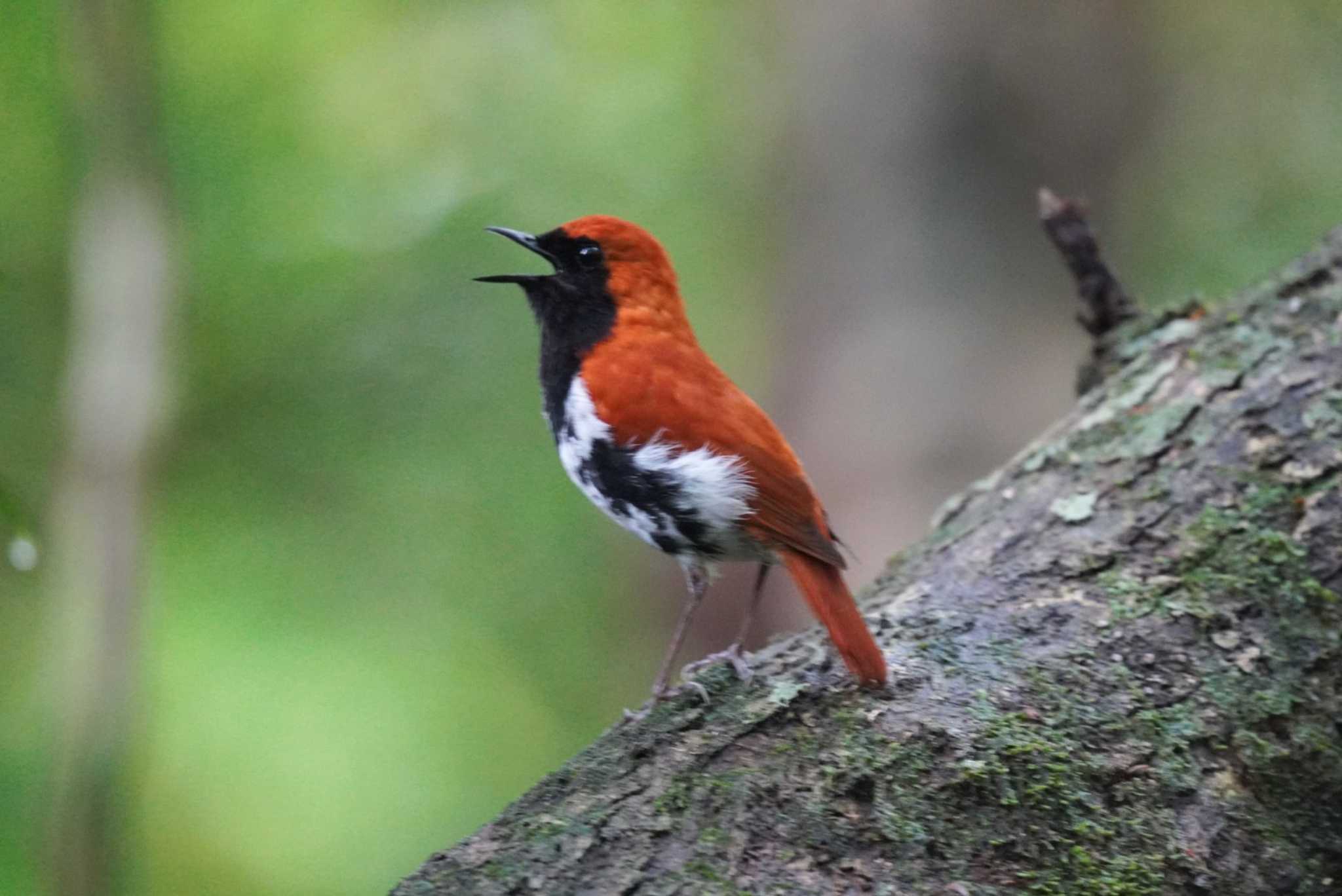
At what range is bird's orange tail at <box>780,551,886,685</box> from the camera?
2381mm

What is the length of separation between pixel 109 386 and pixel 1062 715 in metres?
3.55

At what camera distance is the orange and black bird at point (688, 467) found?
2.64 metres

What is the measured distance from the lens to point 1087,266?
13.7ft

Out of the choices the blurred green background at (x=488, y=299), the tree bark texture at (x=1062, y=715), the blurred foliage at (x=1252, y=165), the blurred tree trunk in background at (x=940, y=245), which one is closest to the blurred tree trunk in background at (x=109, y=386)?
the blurred green background at (x=488, y=299)

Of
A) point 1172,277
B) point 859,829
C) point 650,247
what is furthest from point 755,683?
point 1172,277

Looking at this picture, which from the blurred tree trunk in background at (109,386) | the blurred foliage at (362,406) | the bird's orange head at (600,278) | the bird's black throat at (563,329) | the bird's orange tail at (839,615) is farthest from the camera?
the blurred foliage at (362,406)

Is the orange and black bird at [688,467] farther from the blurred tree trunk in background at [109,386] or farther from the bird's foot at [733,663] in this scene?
the blurred tree trunk in background at [109,386]

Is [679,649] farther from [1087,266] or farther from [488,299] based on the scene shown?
[488,299]

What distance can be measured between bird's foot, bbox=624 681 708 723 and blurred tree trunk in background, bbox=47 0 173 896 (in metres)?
2.13

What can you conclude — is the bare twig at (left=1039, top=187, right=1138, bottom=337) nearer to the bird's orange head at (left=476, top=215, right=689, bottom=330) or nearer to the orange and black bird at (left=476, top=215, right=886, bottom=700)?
the bird's orange head at (left=476, top=215, right=689, bottom=330)

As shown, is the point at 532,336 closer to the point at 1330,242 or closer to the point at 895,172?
the point at 895,172

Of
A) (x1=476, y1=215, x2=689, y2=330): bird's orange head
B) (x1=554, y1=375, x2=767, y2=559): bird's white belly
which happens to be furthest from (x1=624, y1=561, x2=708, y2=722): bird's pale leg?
(x1=476, y1=215, x2=689, y2=330): bird's orange head

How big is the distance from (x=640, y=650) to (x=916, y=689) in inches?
200

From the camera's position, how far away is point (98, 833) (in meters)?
3.60
